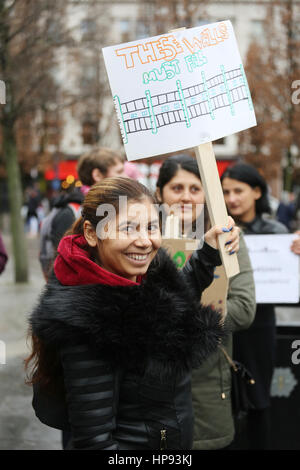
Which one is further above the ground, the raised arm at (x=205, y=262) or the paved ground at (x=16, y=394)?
the raised arm at (x=205, y=262)

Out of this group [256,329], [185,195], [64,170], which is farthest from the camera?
[64,170]

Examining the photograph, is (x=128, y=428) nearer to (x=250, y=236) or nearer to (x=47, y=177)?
(x=250, y=236)

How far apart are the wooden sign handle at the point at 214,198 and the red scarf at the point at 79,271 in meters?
0.36

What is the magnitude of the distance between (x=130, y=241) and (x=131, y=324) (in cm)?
27

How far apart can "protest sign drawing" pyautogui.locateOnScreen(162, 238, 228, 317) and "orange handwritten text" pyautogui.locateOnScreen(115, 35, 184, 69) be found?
821 millimetres

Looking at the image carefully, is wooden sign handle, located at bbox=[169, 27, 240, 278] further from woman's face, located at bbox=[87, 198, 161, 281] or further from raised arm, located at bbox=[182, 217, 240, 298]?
woman's face, located at bbox=[87, 198, 161, 281]

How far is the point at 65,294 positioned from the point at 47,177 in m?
33.7

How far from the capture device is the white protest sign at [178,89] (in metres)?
2.18

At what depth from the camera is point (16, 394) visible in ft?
16.8

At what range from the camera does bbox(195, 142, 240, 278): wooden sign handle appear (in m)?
2.16

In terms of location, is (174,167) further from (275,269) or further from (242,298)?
(275,269)

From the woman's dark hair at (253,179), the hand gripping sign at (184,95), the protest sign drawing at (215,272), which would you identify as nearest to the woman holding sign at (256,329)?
the woman's dark hair at (253,179)

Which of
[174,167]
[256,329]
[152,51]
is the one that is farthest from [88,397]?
[256,329]

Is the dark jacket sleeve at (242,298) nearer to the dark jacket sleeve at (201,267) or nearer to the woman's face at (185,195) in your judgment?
the woman's face at (185,195)
